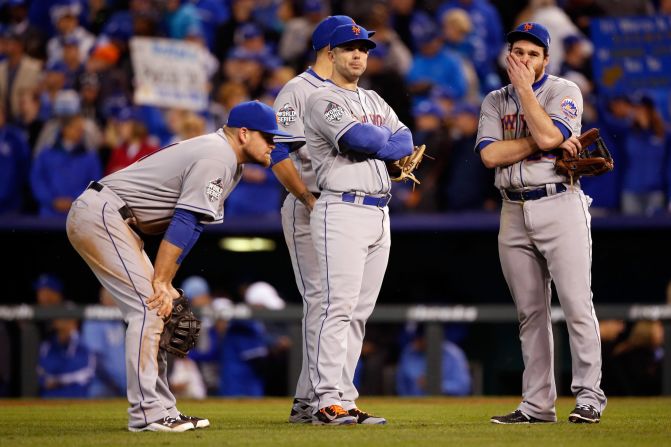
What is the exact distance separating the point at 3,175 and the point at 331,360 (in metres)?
6.71

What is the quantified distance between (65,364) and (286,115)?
16.2ft

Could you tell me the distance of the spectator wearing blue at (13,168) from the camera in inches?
440

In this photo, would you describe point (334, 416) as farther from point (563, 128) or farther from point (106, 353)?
point (106, 353)

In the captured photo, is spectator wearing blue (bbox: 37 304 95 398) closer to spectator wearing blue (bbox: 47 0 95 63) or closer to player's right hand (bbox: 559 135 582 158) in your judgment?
spectator wearing blue (bbox: 47 0 95 63)

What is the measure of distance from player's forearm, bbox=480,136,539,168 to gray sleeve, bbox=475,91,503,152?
0.28ft

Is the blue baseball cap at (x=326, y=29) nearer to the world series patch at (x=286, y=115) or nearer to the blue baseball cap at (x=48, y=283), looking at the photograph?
the world series patch at (x=286, y=115)

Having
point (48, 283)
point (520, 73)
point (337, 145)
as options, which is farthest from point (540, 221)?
point (48, 283)

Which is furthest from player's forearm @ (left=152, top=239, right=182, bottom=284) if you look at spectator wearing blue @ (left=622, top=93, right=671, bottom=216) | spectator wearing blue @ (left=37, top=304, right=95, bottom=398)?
spectator wearing blue @ (left=622, top=93, right=671, bottom=216)

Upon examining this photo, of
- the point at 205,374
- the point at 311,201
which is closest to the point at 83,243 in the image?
the point at 311,201

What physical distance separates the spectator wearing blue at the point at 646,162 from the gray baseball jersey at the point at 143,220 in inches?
212

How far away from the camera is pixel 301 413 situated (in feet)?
19.4

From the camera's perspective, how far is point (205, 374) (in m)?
10.2

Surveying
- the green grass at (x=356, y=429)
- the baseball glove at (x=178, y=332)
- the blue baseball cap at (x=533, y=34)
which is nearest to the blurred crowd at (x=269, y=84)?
the green grass at (x=356, y=429)

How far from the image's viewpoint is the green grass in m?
4.84
